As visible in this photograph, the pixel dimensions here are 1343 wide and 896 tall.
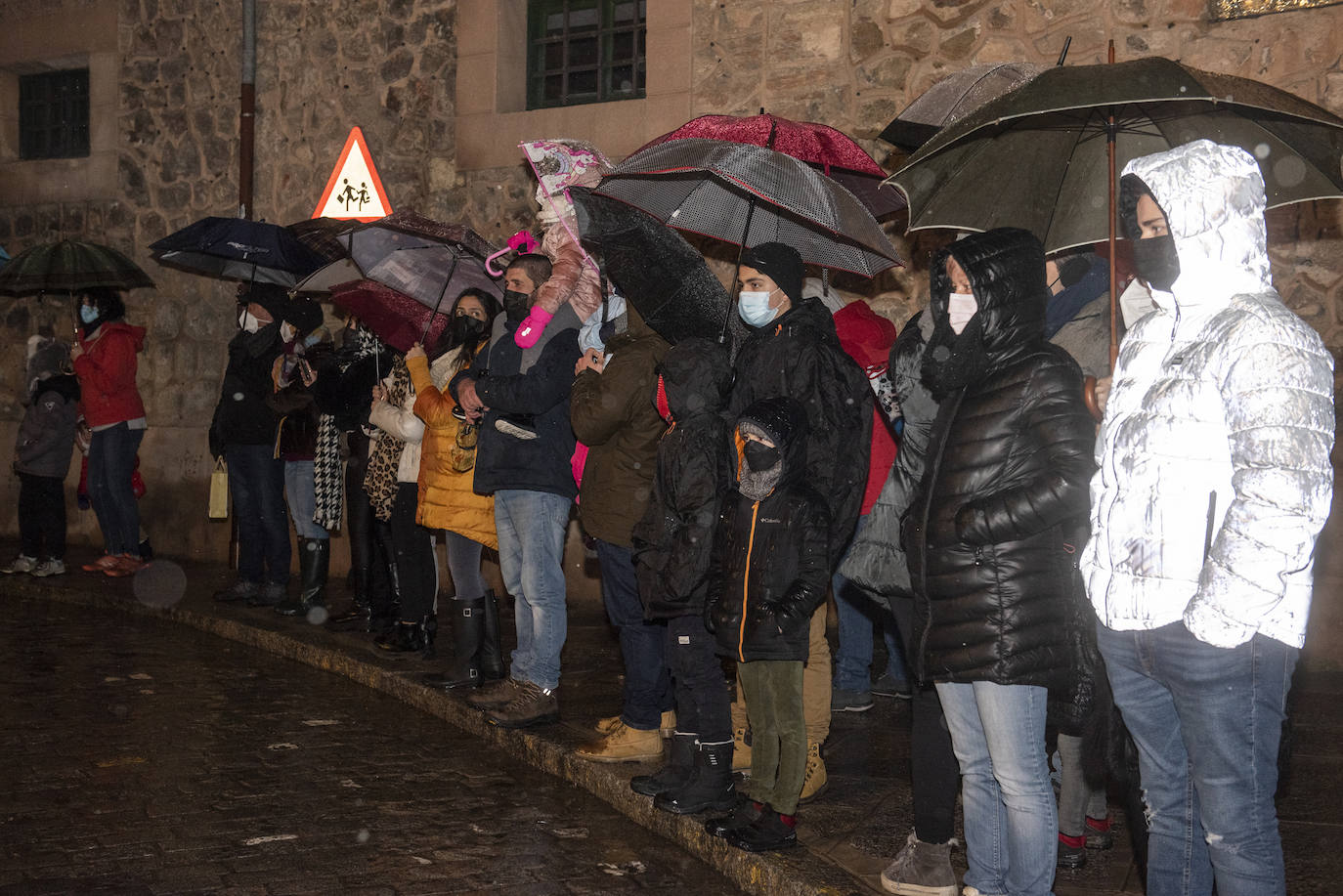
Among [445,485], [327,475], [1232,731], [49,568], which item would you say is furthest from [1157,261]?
[49,568]

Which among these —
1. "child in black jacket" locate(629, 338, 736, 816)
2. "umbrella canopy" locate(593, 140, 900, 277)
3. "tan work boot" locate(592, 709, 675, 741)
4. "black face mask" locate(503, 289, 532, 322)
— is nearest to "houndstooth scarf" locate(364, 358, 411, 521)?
"black face mask" locate(503, 289, 532, 322)

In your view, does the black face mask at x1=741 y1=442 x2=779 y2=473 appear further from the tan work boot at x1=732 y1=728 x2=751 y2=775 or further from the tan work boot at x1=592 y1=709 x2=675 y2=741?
the tan work boot at x1=592 y1=709 x2=675 y2=741

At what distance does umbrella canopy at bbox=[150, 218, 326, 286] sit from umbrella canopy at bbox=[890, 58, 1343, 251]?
5.57 metres

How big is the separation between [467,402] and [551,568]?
812 mm

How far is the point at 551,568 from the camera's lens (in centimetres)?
628

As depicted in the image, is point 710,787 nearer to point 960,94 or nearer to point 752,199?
point 752,199

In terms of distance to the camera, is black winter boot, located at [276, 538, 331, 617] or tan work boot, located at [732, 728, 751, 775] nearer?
tan work boot, located at [732, 728, 751, 775]

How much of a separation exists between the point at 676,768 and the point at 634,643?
0.60 meters

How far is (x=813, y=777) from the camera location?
516cm

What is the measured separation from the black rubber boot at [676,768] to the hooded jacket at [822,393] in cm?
107

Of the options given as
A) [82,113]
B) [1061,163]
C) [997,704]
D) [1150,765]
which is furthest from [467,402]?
[82,113]

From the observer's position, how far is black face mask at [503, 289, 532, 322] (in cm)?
632

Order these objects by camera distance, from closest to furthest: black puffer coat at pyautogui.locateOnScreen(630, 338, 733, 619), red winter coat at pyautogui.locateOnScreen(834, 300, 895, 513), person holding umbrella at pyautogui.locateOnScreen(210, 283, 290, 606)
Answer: black puffer coat at pyautogui.locateOnScreen(630, 338, 733, 619) → red winter coat at pyautogui.locateOnScreen(834, 300, 895, 513) → person holding umbrella at pyautogui.locateOnScreen(210, 283, 290, 606)

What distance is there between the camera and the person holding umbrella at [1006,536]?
3.69m
